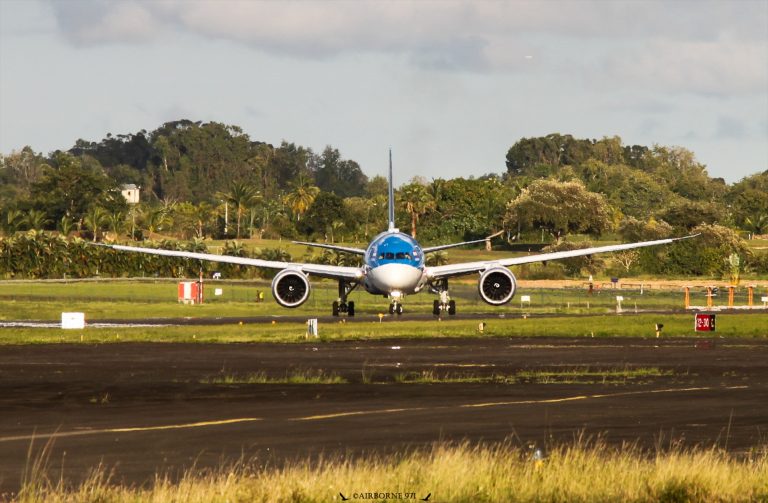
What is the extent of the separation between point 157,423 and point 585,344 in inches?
1142

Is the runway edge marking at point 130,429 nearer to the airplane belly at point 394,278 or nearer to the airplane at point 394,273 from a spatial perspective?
the airplane at point 394,273

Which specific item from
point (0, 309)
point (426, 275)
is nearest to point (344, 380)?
point (426, 275)

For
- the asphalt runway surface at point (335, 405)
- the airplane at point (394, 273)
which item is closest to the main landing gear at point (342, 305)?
the airplane at point (394, 273)

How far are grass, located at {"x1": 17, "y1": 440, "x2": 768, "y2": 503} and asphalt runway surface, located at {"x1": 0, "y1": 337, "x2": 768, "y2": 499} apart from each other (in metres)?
1.17

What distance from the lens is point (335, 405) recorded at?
2864cm

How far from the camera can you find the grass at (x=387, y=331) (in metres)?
54.4

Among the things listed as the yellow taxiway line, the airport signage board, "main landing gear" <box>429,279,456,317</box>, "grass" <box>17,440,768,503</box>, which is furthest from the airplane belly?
"grass" <box>17,440,768,503</box>

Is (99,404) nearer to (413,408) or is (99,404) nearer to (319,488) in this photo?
(413,408)

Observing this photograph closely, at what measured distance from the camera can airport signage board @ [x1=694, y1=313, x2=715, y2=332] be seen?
58.0 m

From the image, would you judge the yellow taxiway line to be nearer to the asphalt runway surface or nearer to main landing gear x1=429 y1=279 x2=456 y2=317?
the asphalt runway surface

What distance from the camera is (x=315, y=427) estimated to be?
24641 millimetres

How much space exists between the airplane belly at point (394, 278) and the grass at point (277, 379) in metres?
31.2

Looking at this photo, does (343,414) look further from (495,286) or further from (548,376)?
(495,286)

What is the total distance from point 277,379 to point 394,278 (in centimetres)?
3315
